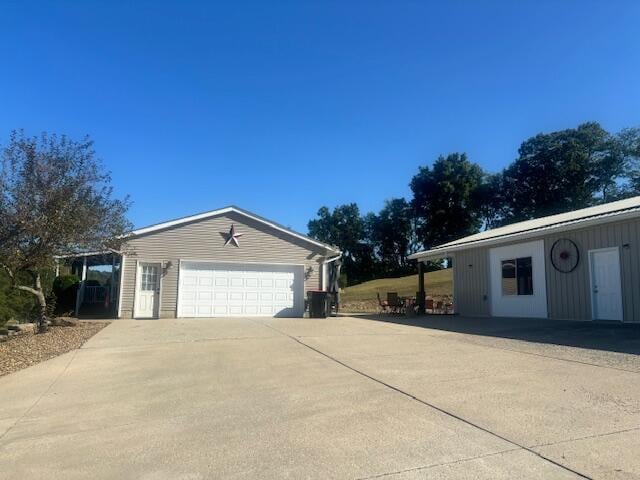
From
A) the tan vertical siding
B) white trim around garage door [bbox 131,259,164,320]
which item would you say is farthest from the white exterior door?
white trim around garage door [bbox 131,259,164,320]

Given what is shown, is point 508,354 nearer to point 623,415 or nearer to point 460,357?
point 460,357

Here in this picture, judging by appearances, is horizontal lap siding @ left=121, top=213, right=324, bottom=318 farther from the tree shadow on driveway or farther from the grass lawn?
the tree shadow on driveway

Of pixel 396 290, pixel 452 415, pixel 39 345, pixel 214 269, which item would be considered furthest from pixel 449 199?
pixel 452 415

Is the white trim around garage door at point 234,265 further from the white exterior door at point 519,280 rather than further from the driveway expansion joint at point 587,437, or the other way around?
the driveway expansion joint at point 587,437

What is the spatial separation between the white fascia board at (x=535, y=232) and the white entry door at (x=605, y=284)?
803 mm

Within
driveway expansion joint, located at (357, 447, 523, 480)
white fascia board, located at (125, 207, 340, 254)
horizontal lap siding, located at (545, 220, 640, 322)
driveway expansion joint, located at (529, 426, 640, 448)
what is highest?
white fascia board, located at (125, 207, 340, 254)

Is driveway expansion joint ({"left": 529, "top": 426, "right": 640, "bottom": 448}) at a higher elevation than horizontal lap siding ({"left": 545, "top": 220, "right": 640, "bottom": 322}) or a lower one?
lower

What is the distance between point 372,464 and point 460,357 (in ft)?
16.3

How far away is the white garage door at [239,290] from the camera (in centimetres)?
1897

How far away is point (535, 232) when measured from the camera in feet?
50.0

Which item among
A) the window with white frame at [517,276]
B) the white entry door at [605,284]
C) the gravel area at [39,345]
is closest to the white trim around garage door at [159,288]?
the gravel area at [39,345]

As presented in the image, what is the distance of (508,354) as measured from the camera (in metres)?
8.42

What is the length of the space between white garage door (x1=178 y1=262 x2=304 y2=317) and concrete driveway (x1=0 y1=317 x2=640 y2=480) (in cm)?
949

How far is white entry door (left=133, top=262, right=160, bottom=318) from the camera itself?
18.5 m
